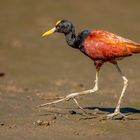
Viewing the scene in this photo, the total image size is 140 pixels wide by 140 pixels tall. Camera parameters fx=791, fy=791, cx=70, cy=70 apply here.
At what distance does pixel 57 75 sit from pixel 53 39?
459cm

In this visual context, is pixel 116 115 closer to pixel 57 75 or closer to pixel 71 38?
pixel 71 38

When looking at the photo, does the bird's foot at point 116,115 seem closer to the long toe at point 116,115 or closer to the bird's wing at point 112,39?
the long toe at point 116,115

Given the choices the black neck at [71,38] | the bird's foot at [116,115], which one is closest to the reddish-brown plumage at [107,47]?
the black neck at [71,38]

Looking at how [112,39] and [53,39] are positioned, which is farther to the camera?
[53,39]

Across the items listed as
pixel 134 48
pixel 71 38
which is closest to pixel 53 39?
pixel 71 38

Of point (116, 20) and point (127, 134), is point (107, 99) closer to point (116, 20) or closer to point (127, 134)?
point (127, 134)

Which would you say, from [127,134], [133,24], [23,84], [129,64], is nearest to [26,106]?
[127,134]

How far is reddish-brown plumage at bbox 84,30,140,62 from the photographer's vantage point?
36.7 feet

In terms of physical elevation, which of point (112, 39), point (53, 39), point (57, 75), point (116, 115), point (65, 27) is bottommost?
point (116, 115)

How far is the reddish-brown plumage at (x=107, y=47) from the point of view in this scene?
36.7 ft

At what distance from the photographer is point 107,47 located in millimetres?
11242

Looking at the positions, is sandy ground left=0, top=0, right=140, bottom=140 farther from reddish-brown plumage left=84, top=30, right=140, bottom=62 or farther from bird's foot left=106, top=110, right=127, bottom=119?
reddish-brown plumage left=84, top=30, right=140, bottom=62

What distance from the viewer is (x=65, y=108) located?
12.1 meters

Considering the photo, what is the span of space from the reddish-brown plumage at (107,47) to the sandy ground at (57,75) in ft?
2.90
